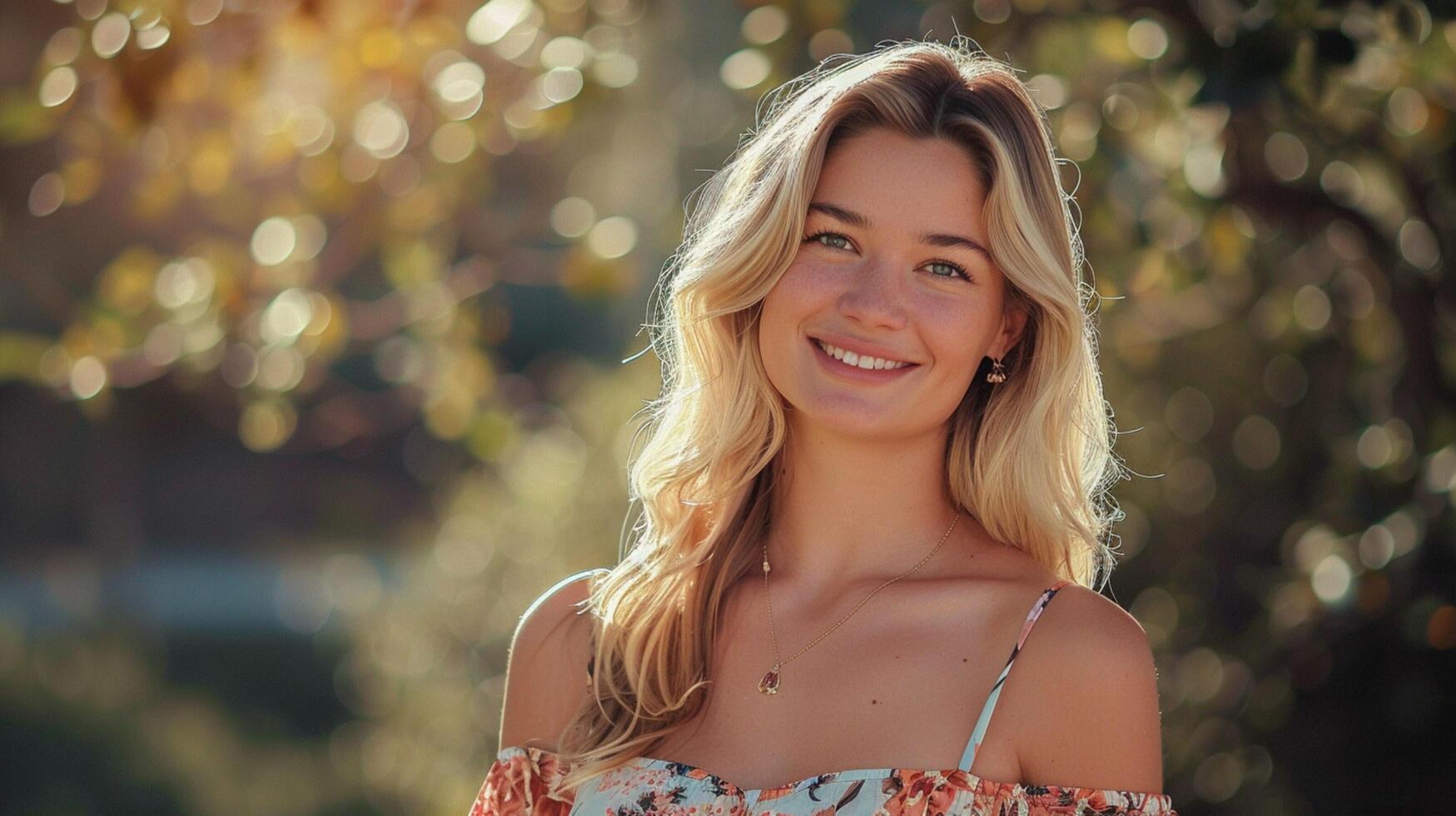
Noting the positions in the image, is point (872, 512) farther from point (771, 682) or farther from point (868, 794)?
point (868, 794)

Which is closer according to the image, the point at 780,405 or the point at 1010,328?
the point at 1010,328

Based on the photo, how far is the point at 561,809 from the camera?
6.98 ft

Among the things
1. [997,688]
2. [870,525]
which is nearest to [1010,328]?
[870,525]

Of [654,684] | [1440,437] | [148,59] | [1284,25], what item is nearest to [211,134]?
[148,59]

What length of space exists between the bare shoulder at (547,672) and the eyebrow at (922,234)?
25.9 inches

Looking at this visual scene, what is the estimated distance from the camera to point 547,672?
223 centimetres

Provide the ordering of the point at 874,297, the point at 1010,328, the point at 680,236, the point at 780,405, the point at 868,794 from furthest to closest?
the point at 680,236, the point at 780,405, the point at 1010,328, the point at 874,297, the point at 868,794

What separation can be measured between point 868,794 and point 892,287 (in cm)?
61

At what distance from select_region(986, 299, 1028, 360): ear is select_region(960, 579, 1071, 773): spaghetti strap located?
325 mm

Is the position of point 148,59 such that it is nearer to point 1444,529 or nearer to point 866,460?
point 866,460

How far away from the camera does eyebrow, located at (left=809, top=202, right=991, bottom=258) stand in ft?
6.52

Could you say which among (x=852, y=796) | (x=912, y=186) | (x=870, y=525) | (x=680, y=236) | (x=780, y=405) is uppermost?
(x=912, y=186)

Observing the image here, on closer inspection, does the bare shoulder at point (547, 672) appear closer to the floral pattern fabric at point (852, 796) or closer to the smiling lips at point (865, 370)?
the floral pattern fabric at point (852, 796)

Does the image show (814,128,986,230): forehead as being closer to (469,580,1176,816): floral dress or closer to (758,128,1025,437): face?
(758,128,1025,437): face
